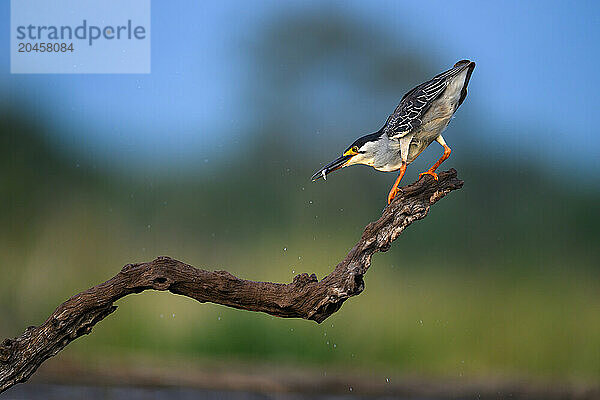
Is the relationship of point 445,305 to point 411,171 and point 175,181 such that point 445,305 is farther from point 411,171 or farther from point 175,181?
point 175,181

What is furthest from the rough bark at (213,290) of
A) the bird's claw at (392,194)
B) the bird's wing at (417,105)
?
the bird's wing at (417,105)

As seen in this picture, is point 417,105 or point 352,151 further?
point 352,151

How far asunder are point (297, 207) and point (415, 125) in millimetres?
1310

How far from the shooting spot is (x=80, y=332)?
2008 millimetres

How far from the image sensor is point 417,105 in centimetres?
211

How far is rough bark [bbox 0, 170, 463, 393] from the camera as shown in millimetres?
1907

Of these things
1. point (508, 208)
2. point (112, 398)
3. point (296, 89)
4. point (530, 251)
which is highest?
point (296, 89)

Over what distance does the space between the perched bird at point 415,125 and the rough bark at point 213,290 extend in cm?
15

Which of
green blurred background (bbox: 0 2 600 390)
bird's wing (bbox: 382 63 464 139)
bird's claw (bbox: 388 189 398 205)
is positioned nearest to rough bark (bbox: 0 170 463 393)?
bird's claw (bbox: 388 189 398 205)

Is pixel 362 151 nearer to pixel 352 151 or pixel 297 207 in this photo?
pixel 352 151

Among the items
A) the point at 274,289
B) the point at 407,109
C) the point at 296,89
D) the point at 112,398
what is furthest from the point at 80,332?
the point at 296,89

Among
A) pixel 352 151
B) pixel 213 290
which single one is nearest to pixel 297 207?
pixel 352 151

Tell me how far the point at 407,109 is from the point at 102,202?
1.89 m

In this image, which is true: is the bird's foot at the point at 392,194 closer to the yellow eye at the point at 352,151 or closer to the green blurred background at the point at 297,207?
the yellow eye at the point at 352,151
